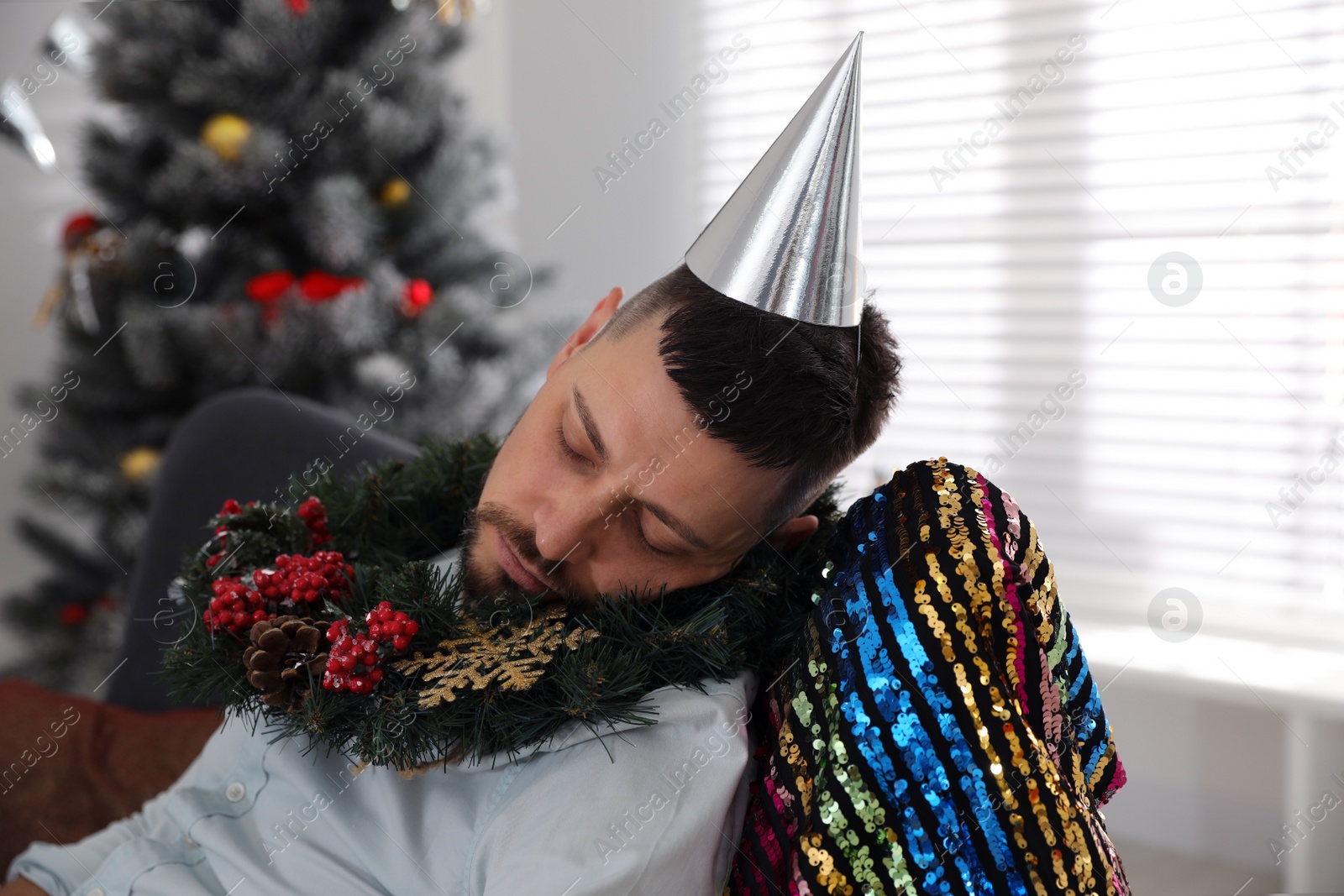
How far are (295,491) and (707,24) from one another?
5.16ft

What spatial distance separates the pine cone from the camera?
2.56 ft

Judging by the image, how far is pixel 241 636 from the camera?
84 centimetres

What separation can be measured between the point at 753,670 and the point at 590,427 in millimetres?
255

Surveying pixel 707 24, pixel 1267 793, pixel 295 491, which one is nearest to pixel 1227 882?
pixel 1267 793

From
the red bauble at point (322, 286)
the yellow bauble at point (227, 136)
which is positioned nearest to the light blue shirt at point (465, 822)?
the red bauble at point (322, 286)

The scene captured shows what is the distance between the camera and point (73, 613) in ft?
6.78

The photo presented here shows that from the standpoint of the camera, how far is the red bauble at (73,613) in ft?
6.77

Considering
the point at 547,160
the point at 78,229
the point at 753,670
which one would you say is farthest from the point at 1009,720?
the point at 547,160

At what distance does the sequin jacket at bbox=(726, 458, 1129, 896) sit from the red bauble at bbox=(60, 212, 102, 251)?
5.62ft

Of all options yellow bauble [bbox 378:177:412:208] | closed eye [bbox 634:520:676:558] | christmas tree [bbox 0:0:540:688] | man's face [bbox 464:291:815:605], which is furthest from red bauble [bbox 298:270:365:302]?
closed eye [bbox 634:520:676:558]

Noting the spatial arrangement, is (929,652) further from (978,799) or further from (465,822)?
(465,822)

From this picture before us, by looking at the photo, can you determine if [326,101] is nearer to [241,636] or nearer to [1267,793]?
[241,636]

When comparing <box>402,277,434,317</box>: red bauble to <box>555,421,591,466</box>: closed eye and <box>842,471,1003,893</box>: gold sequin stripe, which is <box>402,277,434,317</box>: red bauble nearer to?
<box>555,421,591,466</box>: closed eye

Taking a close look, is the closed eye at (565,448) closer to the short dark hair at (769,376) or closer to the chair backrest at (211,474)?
the short dark hair at (769,376)
